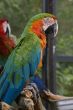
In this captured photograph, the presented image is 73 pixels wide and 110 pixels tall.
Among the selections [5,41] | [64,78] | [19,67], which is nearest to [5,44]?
[5,41]

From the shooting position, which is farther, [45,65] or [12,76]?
[45,65]

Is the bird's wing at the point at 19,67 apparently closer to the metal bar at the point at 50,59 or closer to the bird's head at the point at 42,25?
the bird's head at the point at 42,25

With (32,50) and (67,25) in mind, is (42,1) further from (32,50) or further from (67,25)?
(32,50)

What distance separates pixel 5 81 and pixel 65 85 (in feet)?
3.33

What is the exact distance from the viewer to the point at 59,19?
8.39 feet

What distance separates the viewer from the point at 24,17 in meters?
2.58

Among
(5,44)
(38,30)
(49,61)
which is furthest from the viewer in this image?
(49,61)

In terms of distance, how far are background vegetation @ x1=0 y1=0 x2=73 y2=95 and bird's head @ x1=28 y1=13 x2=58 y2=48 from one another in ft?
1.95

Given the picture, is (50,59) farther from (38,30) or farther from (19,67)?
(19,67)

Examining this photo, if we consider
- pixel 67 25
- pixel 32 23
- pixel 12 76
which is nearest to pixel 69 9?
pixel 67 25

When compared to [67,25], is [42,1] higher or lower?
higher

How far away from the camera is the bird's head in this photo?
187 centimetres

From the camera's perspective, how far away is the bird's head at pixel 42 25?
187 cm

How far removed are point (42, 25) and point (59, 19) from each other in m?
0.66
